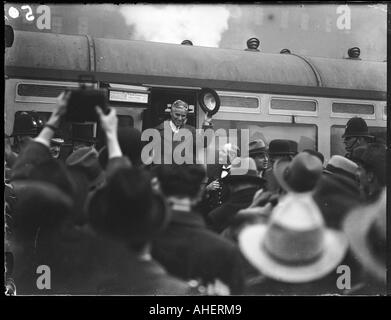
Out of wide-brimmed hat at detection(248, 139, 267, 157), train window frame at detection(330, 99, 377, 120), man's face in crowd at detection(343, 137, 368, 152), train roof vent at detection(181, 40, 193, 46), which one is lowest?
wide-brimmed hat at detection(248, 139, 267, 157)

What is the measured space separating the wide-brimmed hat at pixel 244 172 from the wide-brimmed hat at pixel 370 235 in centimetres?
66

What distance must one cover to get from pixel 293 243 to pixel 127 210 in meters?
1.09

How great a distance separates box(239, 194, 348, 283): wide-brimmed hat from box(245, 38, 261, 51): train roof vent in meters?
1.04

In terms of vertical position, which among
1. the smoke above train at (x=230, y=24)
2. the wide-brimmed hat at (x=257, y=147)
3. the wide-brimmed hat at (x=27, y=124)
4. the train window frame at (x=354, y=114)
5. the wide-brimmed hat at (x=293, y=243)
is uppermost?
the smoke above train at (x=230, y=24)

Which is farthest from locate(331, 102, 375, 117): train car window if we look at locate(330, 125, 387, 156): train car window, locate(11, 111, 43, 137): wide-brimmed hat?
locate(11, 111, 43, 137): wide-brimmed hat

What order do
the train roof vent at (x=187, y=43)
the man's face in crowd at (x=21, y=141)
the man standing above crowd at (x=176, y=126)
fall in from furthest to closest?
the train roof vent at (x=187, y=43) < the man standing above crowd at (x=176, y=126) < the man's face in crowd at (x=21, y=141)

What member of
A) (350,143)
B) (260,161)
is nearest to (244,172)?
(260,161)

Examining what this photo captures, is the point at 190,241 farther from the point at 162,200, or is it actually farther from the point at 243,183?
the point at 243,183

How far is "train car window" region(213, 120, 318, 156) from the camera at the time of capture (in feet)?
11.8

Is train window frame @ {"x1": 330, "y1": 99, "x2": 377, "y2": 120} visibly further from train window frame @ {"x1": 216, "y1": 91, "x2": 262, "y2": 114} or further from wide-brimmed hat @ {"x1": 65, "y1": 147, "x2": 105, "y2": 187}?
wide-brimmed hat @ {"x1": 65, "y1": 147, "x2": 105, "y2": 187}

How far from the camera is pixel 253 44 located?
371 centimetres

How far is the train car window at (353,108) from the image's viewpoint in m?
3.74

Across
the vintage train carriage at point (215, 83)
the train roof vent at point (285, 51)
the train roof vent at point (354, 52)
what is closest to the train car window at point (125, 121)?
the vintage train carriage at point (215, 83)

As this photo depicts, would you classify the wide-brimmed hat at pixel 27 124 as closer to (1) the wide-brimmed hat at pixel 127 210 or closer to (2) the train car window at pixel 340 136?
(1) the wide-brimmed hat at pixel 127 210
